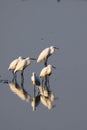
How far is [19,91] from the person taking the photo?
1555 centimetres

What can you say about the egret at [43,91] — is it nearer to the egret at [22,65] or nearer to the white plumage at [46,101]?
the white plumage at [46,101]

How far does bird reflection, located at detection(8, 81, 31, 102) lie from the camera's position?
15008 mm

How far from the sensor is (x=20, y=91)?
15.5 metres

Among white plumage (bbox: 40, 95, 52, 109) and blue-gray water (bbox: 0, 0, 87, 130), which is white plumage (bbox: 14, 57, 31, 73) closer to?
blue-gray water (bbox: 0, 0, 87, 130)

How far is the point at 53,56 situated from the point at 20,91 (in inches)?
141

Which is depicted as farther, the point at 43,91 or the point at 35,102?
the point at 43,91

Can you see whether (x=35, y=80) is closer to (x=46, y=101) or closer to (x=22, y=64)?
(x=46, y=101)

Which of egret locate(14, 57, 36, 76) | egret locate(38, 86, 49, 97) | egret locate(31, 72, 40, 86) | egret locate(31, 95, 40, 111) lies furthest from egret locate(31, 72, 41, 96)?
egret locate(14, 57, 36, 76)

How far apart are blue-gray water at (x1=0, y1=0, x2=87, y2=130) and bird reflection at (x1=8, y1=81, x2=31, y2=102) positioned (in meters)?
0.12

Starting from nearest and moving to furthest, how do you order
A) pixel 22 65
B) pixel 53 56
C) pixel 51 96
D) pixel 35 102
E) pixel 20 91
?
1. pixel 35 102
2. pixel 51 96
3. pixel 20 91
4. pixel 22 65
5. pixel 53 56

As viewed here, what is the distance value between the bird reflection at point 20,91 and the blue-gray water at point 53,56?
117mm

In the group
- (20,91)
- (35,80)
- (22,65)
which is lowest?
(20,91)

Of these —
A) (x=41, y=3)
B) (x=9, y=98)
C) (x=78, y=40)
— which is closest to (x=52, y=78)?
(x=9, y=98)

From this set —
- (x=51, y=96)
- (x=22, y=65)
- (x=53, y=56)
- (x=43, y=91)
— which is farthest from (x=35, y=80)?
(x=53, y=56)
